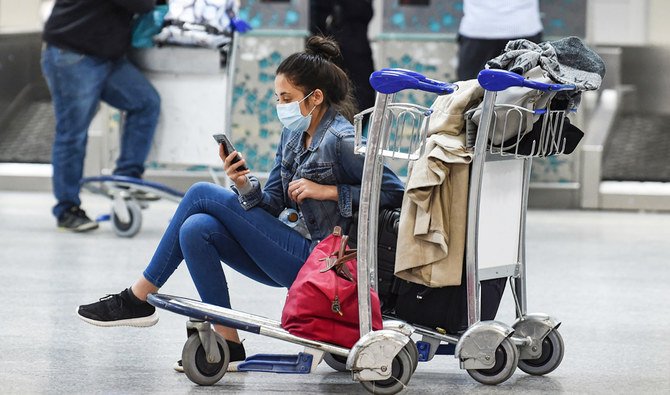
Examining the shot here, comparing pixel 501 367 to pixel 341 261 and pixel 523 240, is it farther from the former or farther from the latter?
pixel 341 261

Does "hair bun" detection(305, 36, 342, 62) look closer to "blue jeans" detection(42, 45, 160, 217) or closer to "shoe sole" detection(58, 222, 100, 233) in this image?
"blue jeans" detection(42, 45, 160, 217)

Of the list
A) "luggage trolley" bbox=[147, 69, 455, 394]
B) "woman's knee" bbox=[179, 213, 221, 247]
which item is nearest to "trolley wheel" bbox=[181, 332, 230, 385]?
"luggage trolley" bbox=[147, 69, 455, 394]

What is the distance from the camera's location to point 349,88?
3.51 metres

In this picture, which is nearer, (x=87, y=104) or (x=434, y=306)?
(x=434, y=306)

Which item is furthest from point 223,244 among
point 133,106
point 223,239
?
point 133,106

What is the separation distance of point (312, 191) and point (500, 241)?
0.51 metres

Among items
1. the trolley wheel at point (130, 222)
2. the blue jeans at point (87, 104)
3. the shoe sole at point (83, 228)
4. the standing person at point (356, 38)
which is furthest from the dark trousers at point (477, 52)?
the shoe sole at point (83, 228)

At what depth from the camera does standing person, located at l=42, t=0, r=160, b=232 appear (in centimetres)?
597

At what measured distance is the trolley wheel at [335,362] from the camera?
3.47 metres

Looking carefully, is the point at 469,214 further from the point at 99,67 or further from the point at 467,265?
the point at 99,67

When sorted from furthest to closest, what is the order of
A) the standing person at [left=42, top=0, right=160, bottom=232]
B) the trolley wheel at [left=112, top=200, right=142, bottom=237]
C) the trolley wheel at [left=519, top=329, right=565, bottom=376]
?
the trolley wheel at [left=112, top=200, right=142, bottom=237], the standing person at [left=42, top=0, right=160, bottom=232], the trolley wheel at [left=519, top=329, right=565, bottom=376]

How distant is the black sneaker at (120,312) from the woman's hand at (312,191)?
1.76 ft

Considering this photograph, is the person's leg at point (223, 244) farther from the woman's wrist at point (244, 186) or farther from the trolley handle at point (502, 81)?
the trolley handle at point (502, 81)

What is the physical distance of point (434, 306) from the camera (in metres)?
3.36
